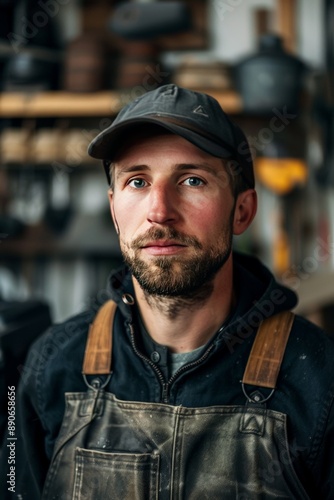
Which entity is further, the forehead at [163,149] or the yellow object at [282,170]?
the yellow object at [282,170]

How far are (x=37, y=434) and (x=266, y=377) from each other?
487mm

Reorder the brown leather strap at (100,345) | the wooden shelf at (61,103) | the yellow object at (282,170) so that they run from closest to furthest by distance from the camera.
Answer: the brown leather strap at (100,345)
the yellow object at (282,170)
the wooden shelf at (61,103)

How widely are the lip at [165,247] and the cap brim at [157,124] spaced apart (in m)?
0.17

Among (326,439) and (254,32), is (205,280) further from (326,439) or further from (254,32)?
(254,32)

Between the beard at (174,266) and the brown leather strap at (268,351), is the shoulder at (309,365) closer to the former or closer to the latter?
the brown leather strap at (268,351)

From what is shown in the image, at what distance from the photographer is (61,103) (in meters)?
2.96

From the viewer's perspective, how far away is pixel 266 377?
1202mm

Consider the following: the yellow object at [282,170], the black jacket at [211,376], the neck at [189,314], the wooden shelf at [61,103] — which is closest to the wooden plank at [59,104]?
the wooden shelf at [61,103]

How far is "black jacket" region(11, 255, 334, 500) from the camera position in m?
1.17

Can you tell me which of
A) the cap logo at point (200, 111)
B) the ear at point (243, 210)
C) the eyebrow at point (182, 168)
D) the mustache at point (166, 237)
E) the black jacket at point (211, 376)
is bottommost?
the black jacket at point (211, 376)

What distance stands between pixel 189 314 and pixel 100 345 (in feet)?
0.66

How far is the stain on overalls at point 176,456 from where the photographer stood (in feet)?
3.81

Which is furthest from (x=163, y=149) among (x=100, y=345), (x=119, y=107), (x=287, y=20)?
(x=287, y=20)

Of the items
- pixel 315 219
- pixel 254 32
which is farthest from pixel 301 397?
pixel 254 32
